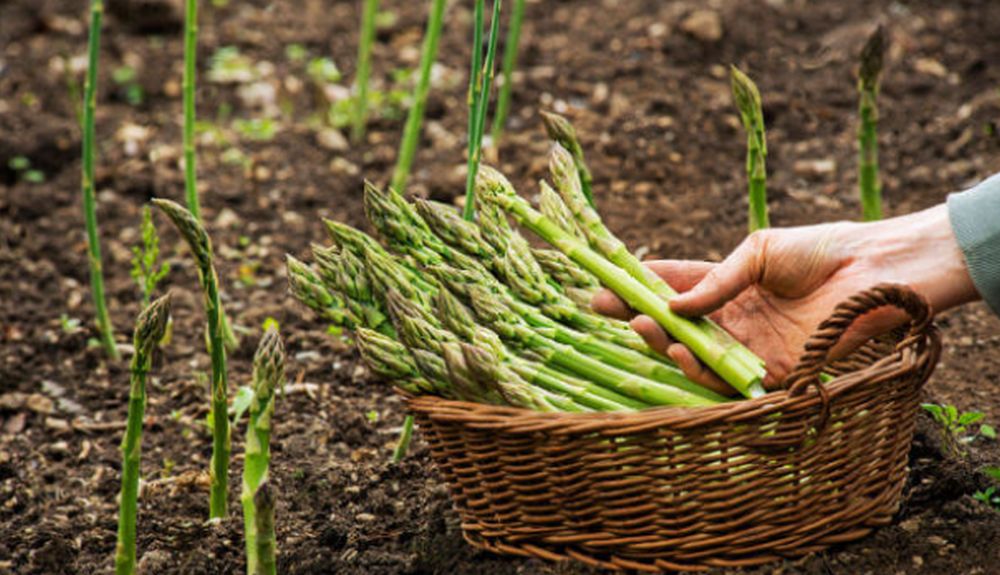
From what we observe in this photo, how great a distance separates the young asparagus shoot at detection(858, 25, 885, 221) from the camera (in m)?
3.64

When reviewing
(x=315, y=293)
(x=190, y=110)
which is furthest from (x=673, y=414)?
(x=190, y=110)

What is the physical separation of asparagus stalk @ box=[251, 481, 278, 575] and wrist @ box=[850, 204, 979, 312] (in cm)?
142

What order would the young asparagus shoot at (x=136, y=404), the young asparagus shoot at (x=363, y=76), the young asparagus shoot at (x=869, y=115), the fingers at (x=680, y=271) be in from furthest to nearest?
the young asparagus shoot at (x=363, y=76) < the young asparagus shoot at (x=869, y=115) < the fingers at (x=680, y=271) < the young asparagus shoot at (x=136, y=404)

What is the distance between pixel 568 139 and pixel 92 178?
1.47m

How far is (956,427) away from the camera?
318 cm

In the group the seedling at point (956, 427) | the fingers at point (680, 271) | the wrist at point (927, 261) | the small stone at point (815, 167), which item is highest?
the wrist at point (927, 261)

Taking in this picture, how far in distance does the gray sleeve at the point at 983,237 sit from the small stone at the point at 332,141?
3042 millimetres

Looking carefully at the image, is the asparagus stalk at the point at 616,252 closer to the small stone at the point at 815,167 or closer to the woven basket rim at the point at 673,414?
the woven basket rim at the point at 673,414

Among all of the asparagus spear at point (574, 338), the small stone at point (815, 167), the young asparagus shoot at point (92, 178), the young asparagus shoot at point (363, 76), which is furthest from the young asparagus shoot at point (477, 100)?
the small stone at point (815, 167)

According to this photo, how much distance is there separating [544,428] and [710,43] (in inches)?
141

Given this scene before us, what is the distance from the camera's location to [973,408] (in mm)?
3422

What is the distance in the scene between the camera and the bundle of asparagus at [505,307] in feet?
9.18

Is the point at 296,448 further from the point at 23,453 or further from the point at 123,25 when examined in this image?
the point at 123,25

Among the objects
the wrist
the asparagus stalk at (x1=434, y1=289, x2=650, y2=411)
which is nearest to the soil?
the asparagus stalk at (x1=434, y1=289, x2=650, y2=411)
